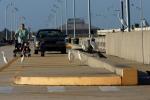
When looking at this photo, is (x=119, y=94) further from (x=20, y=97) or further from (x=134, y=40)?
(x=134, y=40)

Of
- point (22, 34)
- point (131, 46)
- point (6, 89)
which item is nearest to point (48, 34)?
point (22, 34)

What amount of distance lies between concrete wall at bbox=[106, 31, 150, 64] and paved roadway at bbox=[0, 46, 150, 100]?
1028 cm

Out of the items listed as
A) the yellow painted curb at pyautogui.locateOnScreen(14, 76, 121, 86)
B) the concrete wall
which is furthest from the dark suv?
the yellow painted curb at pyautogui.locateOnScreen(14, 76, 121, 86)

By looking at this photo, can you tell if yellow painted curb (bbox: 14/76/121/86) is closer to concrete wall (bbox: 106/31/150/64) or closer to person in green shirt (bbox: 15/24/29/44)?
concrete wall (bbox: 106/31/150/64)

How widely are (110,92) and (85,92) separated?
2.06 ft

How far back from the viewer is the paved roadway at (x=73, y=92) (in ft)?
45.7

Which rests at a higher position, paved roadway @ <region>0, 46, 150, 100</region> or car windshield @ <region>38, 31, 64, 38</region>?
car windshield @ <region>38, 31, 64, 38</region>

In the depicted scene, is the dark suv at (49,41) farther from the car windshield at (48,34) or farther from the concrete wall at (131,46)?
the concrete wall at (131,46)

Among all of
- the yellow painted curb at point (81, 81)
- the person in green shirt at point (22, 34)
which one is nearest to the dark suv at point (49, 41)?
the person in green shirt at point (22, 34)

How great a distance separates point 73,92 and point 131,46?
50.6 ft

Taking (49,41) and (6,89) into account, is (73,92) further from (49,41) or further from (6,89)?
(49,41)

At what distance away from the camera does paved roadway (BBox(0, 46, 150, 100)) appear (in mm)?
13930

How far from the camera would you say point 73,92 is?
15062 millimetres

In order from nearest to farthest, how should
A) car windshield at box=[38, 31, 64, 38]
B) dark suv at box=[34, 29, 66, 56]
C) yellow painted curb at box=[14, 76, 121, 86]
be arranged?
yellow painted curb at box=[14, 76, 121, 86] < dark suv at box=[34, 29, 66, 56] < car windshield at box=[38, 31, 64, 38]
